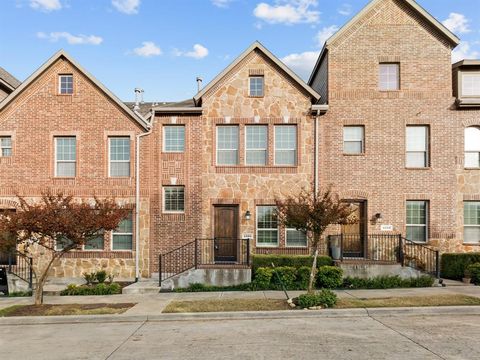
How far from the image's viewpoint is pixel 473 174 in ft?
51.8

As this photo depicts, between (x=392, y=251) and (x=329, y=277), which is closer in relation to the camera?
(x=329, y=277)

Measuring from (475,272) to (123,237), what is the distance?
13.4m

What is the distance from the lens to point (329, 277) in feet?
44.5

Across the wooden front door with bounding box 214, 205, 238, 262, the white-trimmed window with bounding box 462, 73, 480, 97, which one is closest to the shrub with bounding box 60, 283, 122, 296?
the wooden front door with bounding box 214, 205, 238, 262

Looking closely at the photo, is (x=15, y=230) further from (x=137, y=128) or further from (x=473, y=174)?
(x=473, y=174)

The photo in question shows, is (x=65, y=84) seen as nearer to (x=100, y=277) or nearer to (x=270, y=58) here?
(x=100, y=277)

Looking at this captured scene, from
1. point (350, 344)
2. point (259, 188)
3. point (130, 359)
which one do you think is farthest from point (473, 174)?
point (130, 359)

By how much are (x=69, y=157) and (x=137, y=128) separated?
10.1 ft

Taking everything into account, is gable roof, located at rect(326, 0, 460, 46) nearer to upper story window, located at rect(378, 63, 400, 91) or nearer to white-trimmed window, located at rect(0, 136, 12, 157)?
upper story window, located at rect(378, 63, 400, 91)

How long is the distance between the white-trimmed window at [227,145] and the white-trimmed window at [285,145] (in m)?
1.71

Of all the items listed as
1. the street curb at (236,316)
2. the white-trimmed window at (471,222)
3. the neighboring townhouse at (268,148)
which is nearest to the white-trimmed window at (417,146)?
the neighboring townhouse at (268,148)

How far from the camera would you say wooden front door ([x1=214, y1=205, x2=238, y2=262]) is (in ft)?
51.7

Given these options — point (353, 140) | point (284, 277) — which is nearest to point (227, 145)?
point (353, 140)

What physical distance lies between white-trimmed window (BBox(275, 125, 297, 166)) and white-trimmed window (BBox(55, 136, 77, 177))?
8373mm
